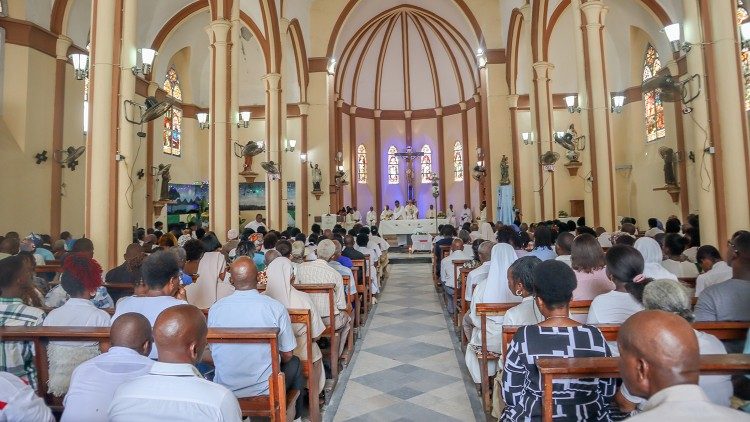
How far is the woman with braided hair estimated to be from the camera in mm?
2617

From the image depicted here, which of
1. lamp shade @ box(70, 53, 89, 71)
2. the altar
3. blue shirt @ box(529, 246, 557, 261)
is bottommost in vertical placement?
blue shirt @ box(529, 246, 557, 261)

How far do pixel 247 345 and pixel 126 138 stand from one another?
470 cm

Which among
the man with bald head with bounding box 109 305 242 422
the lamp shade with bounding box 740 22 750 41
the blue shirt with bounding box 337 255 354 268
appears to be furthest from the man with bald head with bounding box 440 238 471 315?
the man with bald head with bounding box 109 305 242 422

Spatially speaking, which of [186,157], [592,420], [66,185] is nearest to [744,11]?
[592,420]

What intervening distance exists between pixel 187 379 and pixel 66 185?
11.1m

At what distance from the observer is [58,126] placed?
10258 mm

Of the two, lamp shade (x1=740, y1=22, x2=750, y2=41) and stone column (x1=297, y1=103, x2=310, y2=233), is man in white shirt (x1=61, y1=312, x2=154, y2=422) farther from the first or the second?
stone column (x1=297, y1=103, x2=310, y2=233)

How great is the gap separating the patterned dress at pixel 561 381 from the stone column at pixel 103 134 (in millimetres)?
5641

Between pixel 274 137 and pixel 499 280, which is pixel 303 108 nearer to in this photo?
pixel 274 137

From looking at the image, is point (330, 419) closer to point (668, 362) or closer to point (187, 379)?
point (187, 379)

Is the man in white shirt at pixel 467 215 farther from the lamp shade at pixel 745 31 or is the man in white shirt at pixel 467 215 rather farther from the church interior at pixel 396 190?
the lamp shade at pixel 745 31

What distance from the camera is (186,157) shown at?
17.5m

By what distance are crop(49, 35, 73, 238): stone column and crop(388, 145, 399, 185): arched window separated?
15789 millimetres

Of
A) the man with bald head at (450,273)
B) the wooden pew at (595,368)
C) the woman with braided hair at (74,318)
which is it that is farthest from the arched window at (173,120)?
the wooden pew at (595,368)
